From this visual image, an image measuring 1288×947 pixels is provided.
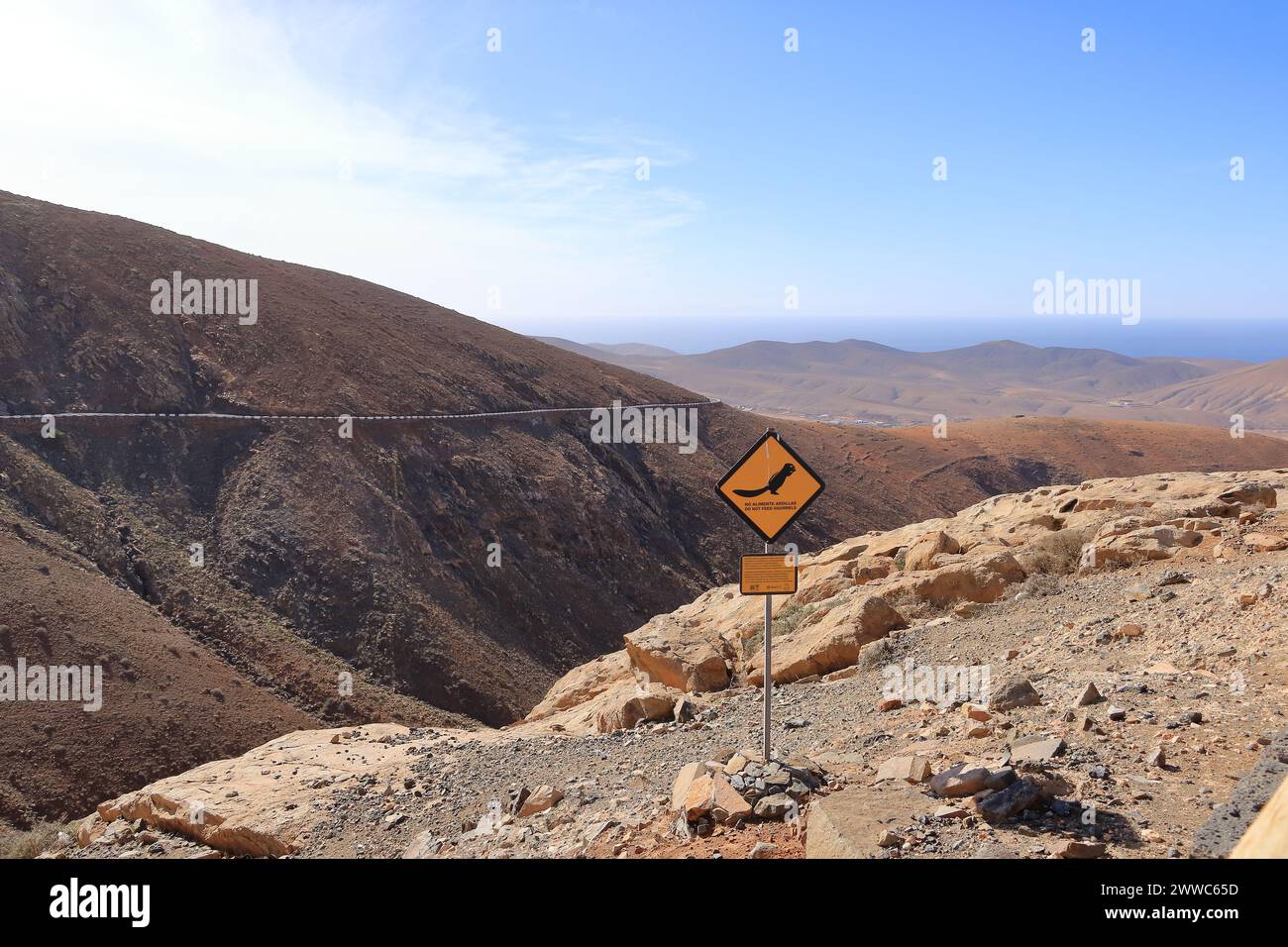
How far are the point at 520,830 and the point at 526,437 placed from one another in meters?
24.9

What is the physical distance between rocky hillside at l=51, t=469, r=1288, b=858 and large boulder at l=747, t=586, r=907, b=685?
28 millimetres

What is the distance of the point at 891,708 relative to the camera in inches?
298

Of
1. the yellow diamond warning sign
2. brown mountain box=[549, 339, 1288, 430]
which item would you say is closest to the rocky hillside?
the yellow diamond warning sign

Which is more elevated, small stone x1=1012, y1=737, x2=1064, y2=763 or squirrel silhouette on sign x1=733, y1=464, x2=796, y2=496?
squirrel silhouette on sign x1=733, y1=464, x2=796, y2=496

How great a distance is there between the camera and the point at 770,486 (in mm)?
6289

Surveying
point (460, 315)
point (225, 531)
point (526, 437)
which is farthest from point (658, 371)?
point (225, 531)

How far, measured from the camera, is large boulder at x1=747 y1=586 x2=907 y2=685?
9.98 meters

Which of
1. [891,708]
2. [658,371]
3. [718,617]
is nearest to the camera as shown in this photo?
[891,708]

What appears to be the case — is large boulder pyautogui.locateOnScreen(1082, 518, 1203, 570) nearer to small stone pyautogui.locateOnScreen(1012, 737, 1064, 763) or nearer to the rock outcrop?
the rock outcrop
